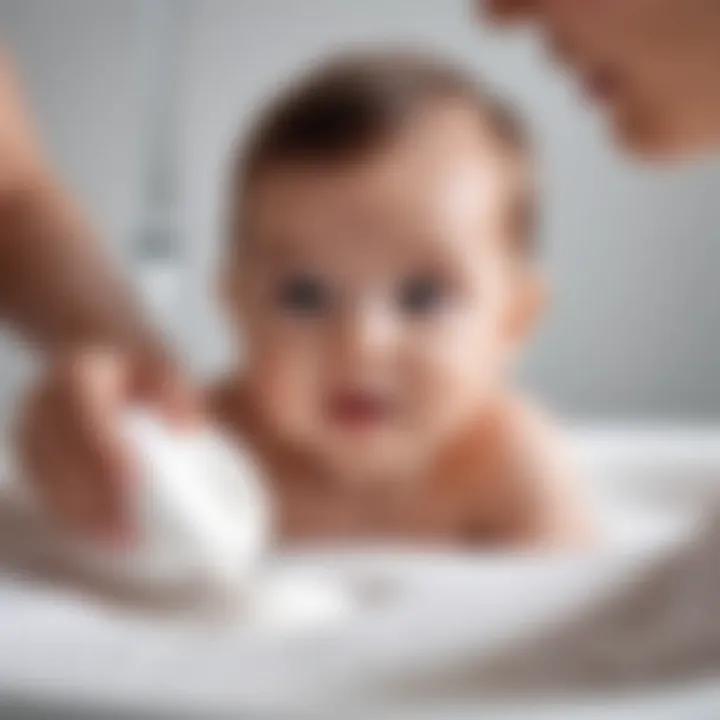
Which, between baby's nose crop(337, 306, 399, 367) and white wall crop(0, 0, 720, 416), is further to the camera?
white wall crop(0, 0, 720, 416)

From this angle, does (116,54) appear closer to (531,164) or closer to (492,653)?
(531,164)

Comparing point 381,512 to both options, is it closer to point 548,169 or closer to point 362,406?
point 362,406

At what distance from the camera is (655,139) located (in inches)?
12.9

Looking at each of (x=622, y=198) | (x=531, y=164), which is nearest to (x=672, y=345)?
(x=622, y=198)

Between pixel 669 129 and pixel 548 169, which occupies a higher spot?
pixel 548 169

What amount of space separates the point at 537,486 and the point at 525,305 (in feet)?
0.22

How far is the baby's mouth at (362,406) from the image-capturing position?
0.38 m

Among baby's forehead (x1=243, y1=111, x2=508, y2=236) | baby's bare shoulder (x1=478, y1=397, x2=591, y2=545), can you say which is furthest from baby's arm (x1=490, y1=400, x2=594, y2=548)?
baby's forehead (x1=243, y1=111, x2=508, y2=236)

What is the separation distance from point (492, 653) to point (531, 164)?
0.73 ft

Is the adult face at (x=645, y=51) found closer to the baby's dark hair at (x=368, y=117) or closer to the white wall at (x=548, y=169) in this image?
the baby's dark hair at (x=368, y=117)

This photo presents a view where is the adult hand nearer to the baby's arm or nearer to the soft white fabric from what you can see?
the soft white fabric

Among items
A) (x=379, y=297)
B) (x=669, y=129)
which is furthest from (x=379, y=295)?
(x=669, y=129)

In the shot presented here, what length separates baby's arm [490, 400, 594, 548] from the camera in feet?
1.34

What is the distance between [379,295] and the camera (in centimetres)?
38
